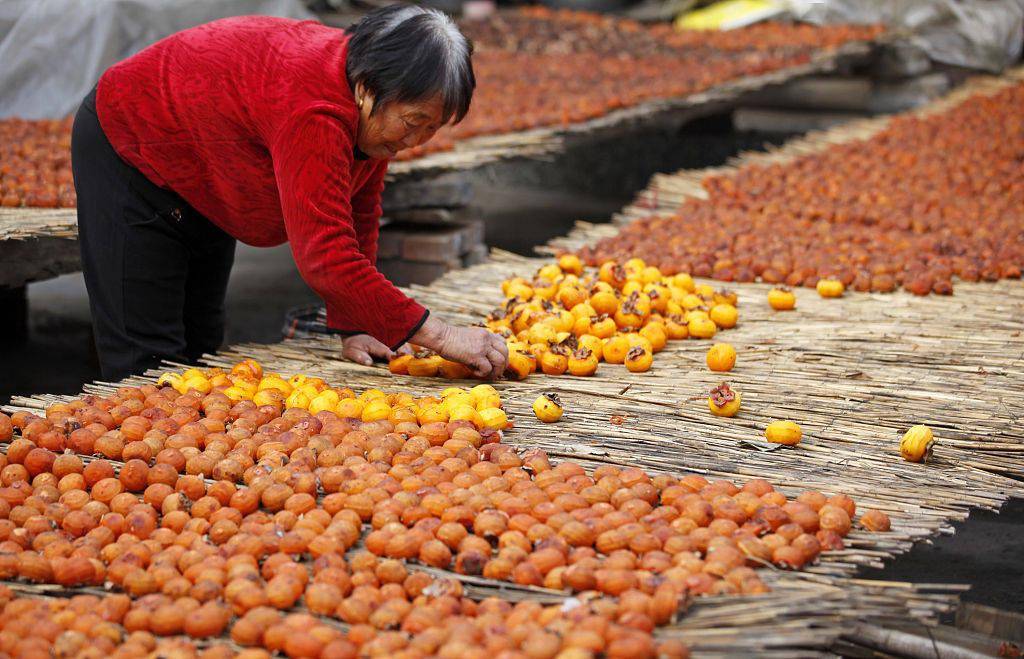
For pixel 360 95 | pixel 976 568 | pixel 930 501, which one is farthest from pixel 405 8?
pixel 976 568

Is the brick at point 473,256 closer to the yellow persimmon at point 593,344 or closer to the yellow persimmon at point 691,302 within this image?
the yellow persimmon at point 691,302

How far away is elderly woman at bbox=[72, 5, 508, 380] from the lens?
2.46 metres

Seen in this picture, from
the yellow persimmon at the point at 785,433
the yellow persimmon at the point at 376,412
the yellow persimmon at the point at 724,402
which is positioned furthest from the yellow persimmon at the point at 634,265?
the yellow persimmon at the point at 376,412

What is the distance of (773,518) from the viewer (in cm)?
199

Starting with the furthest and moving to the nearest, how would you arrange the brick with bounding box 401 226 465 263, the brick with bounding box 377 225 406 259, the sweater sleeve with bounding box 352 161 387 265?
the brick with bounding box 377 225 406 259 → the brick with bounding box 401 226 465 263 → the sweater sleeve with bounding box 352 161 387 265

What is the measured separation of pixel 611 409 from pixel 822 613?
1.05m

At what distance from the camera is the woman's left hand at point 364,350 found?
312 centimetres

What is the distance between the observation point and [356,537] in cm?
197

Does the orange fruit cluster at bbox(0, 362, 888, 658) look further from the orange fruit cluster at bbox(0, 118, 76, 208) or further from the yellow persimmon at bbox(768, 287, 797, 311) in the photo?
the orange fruit cluster at bbox(0, 118, 76, 208)

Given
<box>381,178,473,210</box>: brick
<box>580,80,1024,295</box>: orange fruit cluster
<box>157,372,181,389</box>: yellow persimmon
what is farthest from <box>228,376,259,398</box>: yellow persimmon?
<box>381,178,473,210</box>: brick

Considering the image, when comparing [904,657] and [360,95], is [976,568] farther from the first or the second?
[360,95]

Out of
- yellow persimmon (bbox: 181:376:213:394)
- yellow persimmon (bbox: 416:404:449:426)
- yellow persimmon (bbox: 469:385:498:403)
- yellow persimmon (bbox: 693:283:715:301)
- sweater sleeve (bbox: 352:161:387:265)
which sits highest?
sweater sleeve (bbox: 352:161:387:265)

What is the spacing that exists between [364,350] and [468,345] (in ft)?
1.63

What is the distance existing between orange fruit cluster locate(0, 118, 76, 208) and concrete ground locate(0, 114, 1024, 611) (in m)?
1.06
